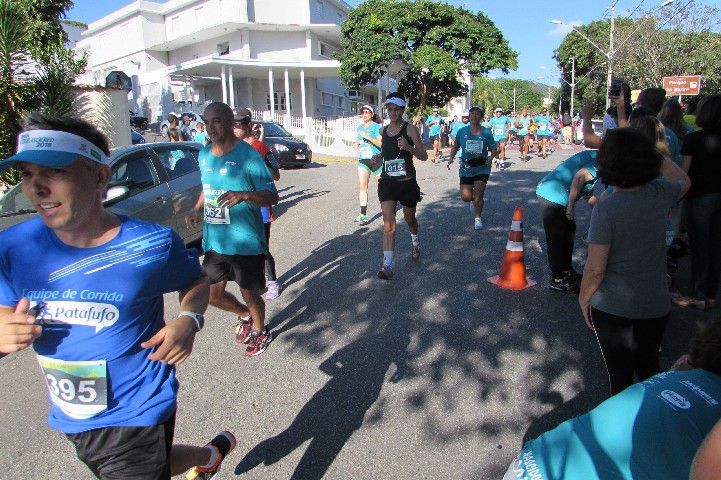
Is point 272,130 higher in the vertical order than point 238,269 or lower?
higher

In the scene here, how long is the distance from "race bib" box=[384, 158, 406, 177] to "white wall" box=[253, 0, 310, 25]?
32352 millimetres

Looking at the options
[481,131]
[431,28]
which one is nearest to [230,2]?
[431,28]

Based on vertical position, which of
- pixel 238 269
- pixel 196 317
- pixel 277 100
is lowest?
pixel 238 269

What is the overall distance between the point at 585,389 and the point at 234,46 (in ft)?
118

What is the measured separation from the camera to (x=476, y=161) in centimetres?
750

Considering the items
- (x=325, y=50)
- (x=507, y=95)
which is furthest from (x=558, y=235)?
(x=507, y=95)

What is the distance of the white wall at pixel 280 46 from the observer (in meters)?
34.1

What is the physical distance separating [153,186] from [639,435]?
6.52 metres

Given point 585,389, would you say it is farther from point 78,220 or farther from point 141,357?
point 78,220

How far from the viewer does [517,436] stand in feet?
9.36

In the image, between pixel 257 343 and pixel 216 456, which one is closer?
pixel 216 456

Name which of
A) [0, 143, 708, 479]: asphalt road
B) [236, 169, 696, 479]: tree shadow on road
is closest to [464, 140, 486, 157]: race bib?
[236, 169, 696, 479]: tree shadow on road

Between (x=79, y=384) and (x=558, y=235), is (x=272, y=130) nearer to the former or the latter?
(x=558, y=235)

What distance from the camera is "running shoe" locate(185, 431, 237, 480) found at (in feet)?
7.38
